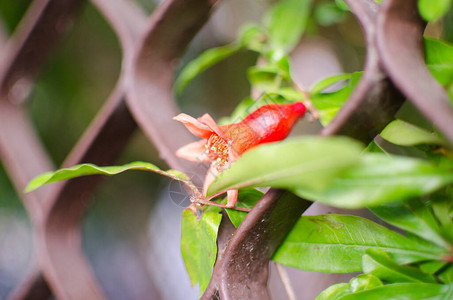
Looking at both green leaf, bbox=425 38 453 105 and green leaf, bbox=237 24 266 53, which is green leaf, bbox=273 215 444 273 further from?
green leaf, bbox=237 24 266 53

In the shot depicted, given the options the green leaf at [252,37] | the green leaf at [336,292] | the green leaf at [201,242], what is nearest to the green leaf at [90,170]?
the green leaf at [201,242]

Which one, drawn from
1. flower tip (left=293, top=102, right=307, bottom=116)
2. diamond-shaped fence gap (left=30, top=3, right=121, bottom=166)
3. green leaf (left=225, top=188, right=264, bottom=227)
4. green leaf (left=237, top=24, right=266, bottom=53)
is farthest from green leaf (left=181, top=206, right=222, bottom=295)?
diamond-shaped fence gap (left=30, top=3, right=121, bottom=166)

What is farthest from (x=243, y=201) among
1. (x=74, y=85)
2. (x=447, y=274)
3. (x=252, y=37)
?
(x=74, y=85)

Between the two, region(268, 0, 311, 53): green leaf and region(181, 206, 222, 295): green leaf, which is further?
region(268, 0, 311, 53): green leaf

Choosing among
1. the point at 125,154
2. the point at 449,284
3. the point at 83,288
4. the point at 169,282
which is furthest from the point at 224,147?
the point at 169,282

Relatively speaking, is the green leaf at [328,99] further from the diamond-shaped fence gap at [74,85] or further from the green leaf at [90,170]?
the diamond-shaped fence gap at [74,85]

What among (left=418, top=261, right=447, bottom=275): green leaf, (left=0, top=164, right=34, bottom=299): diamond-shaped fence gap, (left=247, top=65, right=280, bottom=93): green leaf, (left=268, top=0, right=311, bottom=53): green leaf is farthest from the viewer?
(left=0, top=164, right=34, bottom=299): diamond-shaped fence gap
